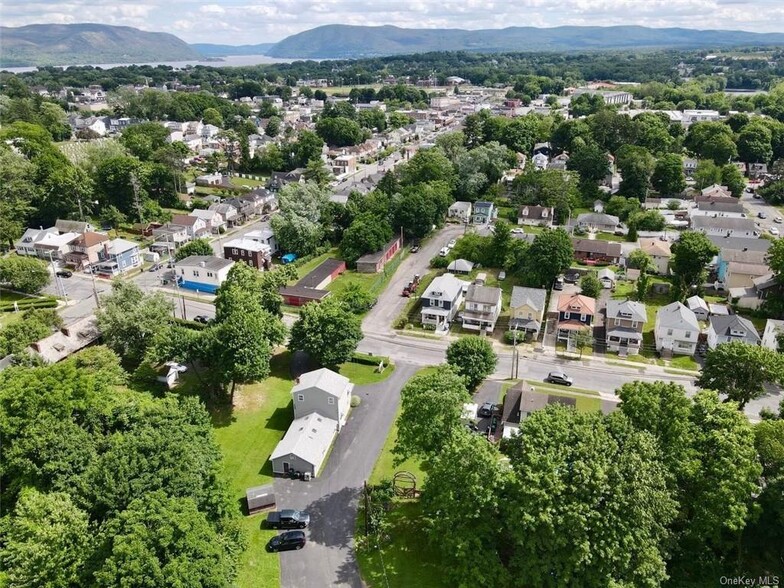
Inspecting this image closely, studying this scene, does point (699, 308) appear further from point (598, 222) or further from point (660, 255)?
point (598, 222)

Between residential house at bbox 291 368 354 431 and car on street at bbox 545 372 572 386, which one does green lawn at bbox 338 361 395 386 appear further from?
car on street at bbox 545 372 572 386

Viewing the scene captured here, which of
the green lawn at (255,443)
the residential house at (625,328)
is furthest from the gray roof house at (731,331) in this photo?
the green lawn at (255,443)

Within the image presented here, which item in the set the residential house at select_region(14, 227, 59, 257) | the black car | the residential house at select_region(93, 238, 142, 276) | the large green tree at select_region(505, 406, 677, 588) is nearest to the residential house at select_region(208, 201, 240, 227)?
the residential house at select_region(93, 238, 142, 276)

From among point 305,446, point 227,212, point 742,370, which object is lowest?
point 305,446

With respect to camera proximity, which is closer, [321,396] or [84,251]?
[321,396]

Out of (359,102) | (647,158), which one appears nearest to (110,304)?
(647,158)

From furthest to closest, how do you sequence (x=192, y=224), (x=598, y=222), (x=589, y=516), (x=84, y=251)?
1. (x=598, y=222)
2. (x=192, y=224)
3. (x=84, y=251)
4. (x=589, y=516)

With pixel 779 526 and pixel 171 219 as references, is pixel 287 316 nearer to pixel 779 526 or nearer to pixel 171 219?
pixel 171 219

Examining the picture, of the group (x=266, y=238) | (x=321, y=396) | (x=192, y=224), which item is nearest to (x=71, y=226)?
(x=192, y=224)
